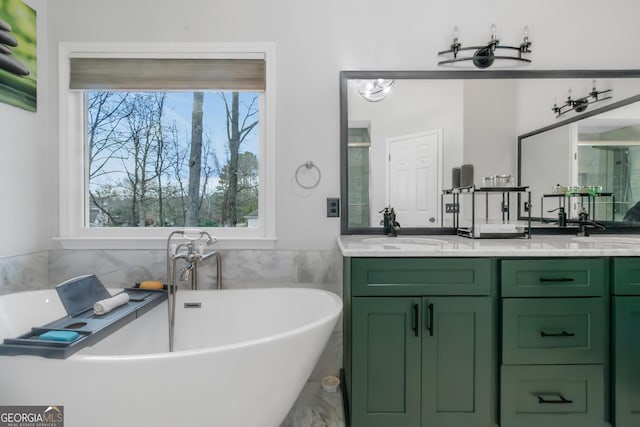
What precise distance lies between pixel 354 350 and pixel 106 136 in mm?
2012

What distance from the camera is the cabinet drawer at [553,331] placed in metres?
1.42

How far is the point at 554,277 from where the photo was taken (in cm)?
144

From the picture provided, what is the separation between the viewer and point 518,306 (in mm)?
1431

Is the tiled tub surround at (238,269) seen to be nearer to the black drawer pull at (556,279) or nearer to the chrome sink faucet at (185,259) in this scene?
the chrome sink faucet at (185,259)

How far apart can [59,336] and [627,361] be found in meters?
2.31

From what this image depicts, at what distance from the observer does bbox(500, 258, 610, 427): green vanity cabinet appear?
1425 mm

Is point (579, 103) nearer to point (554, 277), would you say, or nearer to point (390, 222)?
point (554, 277)

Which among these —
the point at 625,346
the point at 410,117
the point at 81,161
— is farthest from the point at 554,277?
the point at 81,161

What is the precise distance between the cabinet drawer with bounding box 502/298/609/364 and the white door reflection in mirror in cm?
76

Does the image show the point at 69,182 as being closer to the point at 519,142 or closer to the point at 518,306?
the point at 518,306

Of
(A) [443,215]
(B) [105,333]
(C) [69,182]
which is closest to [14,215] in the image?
(C) [69,182]

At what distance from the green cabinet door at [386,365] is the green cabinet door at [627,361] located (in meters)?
0.91

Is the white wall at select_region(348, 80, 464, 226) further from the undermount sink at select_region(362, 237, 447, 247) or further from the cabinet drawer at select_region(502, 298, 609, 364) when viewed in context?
the cabinet drawer at select_region(502, 298, 609, 364)

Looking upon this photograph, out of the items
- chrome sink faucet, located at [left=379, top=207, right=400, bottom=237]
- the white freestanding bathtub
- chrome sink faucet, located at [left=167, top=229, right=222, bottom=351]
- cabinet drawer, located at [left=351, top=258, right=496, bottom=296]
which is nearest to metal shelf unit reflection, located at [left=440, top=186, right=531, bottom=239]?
chrome sink faucet, located at [left=379, top=207, right=400, bottom=237]
